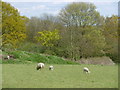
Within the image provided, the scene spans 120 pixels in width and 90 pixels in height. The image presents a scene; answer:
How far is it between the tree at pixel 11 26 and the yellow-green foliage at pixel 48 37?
2.87m

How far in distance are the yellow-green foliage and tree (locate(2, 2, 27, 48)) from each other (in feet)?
9.42

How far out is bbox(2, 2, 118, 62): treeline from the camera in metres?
35.7

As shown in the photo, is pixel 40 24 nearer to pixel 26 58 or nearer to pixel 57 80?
pixel 26 58

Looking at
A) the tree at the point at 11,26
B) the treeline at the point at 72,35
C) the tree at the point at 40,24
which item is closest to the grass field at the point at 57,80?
the treeline at the point at 72,35

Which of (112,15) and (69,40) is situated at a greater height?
(112,15)

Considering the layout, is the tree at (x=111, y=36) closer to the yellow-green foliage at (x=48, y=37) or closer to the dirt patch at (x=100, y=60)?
the dirt patch at (x=100, y=60)

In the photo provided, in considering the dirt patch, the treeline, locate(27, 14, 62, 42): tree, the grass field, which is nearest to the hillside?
the grass field

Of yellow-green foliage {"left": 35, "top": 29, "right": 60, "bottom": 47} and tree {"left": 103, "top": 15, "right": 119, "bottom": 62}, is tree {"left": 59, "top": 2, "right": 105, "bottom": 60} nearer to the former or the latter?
yellow-green foliage {"left": 35, "top": 29, "right": 60, "bottom": 47}

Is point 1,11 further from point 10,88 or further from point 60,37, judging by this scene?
point 10,88

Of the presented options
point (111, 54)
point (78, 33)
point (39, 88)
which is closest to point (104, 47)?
point (111, 54)

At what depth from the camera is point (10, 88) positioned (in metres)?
8.85

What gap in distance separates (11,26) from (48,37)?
17.6 feet

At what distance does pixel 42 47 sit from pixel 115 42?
10379 mm

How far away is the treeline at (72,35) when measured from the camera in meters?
35.7
